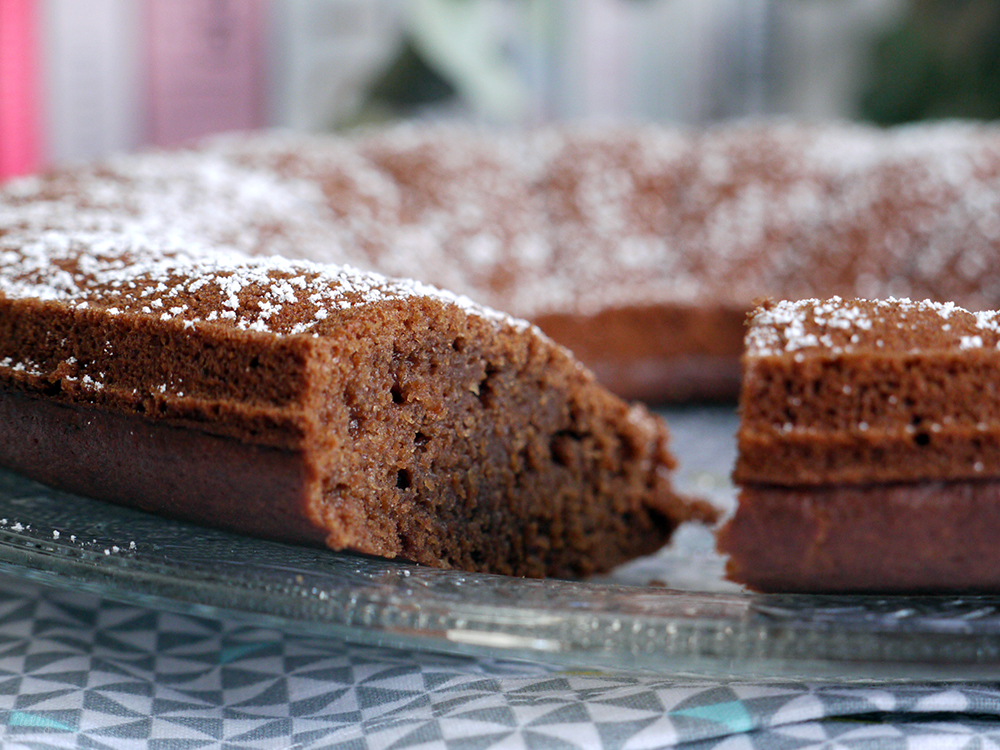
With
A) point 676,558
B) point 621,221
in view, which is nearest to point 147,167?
point 621,221

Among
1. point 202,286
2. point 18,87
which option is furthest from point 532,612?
point 18,87

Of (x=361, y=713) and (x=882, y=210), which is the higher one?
(x=882, y=210)

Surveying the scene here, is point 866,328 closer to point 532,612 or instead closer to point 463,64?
point 532,612

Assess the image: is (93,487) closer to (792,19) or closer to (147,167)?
(147,167)

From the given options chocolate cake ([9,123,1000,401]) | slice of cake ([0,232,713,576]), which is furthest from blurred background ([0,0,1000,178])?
slice of cake ([0,232,713,576])

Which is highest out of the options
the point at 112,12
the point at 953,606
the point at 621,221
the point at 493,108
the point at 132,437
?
the point at 112,12

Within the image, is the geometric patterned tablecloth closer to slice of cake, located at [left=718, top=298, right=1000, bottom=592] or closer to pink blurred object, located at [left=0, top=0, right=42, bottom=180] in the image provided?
slice of cake, located at [left=718, top=298, right=1000, bottom=592]

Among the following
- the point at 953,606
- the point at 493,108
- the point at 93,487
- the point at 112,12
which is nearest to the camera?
the point at 953,606

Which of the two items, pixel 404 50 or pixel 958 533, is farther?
pixel 404 50
